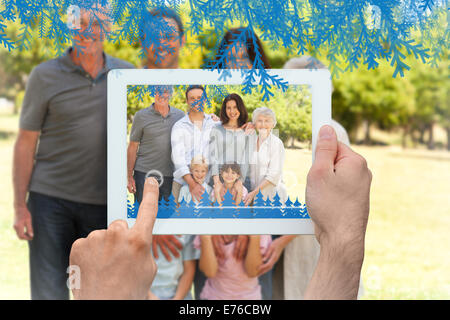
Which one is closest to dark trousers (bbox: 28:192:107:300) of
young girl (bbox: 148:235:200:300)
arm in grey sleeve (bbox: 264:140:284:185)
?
young girl (bbox: 148:235:200:300)

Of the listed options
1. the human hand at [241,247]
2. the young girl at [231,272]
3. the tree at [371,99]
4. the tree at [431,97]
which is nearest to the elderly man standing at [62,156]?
the young girl at [231,272]

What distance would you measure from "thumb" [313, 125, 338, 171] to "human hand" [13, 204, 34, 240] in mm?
1551

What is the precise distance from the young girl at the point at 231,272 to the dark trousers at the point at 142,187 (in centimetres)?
106

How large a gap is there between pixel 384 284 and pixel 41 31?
3.30 m

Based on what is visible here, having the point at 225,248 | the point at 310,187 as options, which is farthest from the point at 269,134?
the point at 225,248

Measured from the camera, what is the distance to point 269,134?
969mm

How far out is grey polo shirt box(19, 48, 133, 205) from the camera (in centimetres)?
173

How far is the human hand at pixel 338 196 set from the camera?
83 centimetres

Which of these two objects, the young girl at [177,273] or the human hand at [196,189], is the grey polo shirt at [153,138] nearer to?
the human hand at [196,189]

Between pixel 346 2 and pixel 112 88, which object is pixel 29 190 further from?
pixel 346 2

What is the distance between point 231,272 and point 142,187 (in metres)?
1.19

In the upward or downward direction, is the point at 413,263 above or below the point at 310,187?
below

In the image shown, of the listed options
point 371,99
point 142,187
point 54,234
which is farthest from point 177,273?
point 371,99

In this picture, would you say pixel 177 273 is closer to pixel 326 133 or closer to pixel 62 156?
pixel 62 156
